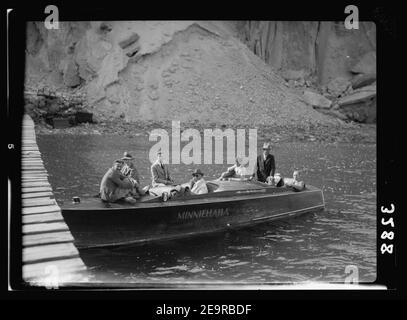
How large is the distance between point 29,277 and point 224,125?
525 centimetres

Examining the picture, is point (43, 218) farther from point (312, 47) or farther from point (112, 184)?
point (312, 47)

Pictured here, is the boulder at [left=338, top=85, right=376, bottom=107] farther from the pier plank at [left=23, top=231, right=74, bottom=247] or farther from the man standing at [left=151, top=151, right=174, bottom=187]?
the pier plank at [left=23, top=231, right=74, bottom=247]

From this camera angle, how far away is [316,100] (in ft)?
50.1

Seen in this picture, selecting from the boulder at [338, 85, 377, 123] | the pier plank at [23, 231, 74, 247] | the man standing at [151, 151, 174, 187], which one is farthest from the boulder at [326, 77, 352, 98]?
the pier plank at [23, 231, 74, 247]

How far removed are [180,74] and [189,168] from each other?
17.0 ft

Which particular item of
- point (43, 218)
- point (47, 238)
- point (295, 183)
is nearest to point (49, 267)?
point (47, 238)

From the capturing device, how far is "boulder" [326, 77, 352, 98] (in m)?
16.5

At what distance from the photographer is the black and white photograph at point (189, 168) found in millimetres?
8984

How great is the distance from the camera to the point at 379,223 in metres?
8.91

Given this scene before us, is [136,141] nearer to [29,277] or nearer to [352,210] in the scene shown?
[29,277]

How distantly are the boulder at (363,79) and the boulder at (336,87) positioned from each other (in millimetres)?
1960

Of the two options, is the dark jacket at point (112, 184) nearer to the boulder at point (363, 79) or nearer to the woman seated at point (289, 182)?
the woman seated at point (289, 182)

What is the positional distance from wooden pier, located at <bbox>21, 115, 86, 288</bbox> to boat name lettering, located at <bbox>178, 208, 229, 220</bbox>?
7.90 feet
